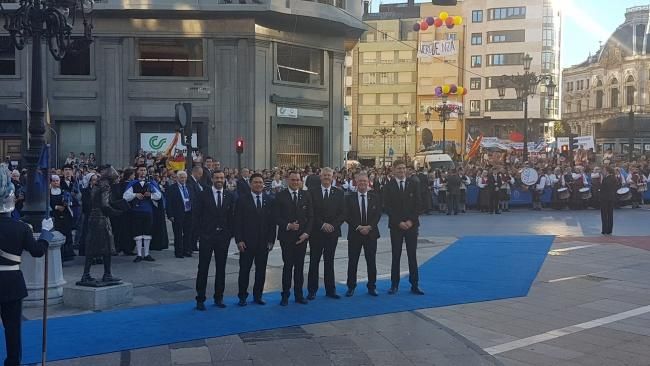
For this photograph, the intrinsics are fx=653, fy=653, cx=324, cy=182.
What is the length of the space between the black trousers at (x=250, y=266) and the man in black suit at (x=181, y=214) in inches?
189

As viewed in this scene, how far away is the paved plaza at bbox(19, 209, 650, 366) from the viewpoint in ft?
22.5

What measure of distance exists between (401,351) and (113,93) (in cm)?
2605

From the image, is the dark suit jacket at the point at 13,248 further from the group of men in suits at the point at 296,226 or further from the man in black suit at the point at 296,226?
the man in black suit at the point at 296,226

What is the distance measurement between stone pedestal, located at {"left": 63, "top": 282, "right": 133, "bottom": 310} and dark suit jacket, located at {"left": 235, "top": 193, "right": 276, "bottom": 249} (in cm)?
176

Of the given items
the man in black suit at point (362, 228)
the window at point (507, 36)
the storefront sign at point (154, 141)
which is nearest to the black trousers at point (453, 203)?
the storefront sign at point (154, 141)

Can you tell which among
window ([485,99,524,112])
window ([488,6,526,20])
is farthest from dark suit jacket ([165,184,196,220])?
window ([488,6,526,20])

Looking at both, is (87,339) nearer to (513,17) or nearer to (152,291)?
(152,291)

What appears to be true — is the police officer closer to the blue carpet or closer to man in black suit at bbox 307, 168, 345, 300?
the blue carpet

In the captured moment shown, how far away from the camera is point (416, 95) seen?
259 ft

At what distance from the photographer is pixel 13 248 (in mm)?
5848

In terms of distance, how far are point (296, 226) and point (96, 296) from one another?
2.86 meters

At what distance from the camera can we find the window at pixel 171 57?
30.8 metres

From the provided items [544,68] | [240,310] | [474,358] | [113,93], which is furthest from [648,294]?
[544,68]

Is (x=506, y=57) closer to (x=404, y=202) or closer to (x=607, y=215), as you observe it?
(x=607, y=215)
